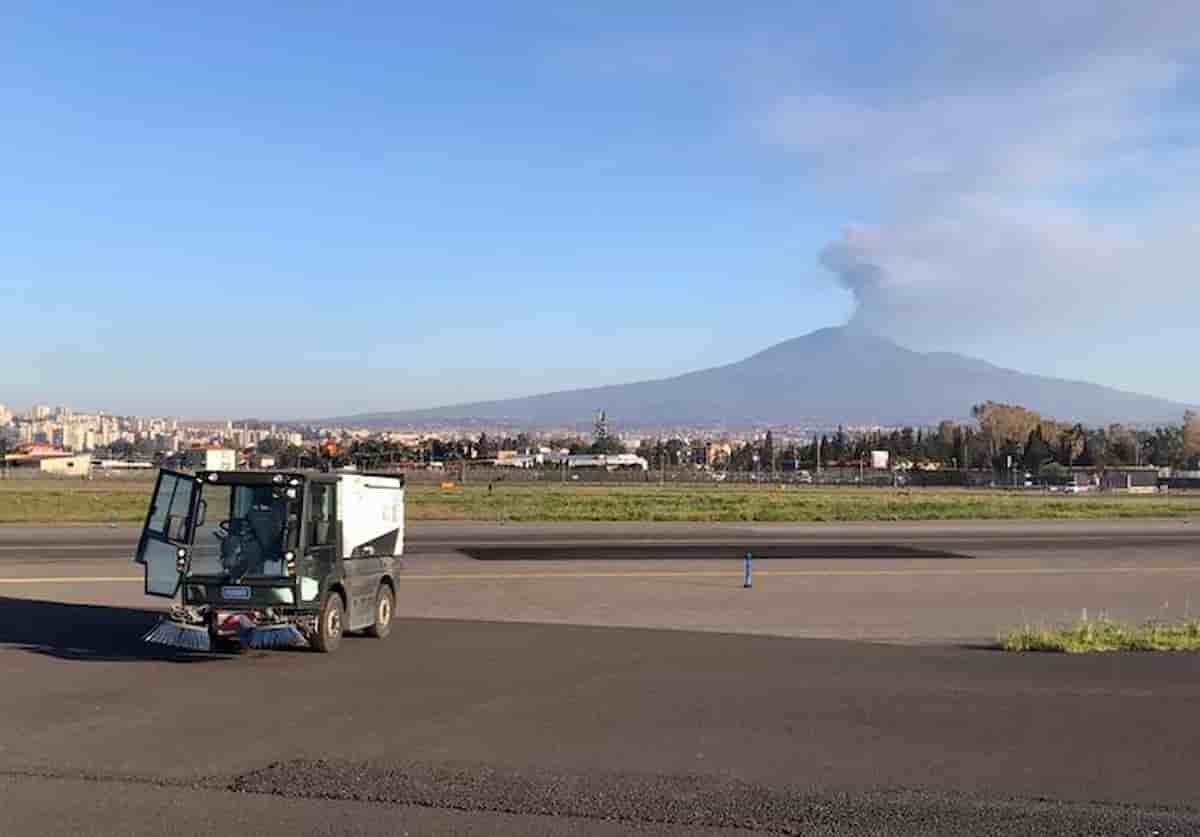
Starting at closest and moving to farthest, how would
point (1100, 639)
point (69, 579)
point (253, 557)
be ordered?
point (253, 557) < point (1100, 639) < point (69, 579)

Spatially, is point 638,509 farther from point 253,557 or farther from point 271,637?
point 271,637

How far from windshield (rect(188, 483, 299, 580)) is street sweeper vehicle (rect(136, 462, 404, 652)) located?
0.01 metres

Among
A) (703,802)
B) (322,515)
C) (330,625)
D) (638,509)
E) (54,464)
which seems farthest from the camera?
(54,464)

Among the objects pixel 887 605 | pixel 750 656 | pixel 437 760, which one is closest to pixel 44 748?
pixel 437 760

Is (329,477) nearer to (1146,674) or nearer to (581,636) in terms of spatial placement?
(581,636)

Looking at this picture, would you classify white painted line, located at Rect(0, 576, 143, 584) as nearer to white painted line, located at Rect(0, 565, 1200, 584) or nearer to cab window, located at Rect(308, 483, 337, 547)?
white painted line, located at Rect(0, 565, 1200, 584)

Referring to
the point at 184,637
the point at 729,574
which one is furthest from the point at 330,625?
the point at 729,574

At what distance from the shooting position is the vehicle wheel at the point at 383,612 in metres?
15.2

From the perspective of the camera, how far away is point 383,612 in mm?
15430

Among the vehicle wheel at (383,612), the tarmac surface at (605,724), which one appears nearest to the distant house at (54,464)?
the tarmac surface at (605,724)

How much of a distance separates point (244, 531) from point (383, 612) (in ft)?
7.84

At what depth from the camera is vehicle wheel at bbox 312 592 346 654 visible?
13508 millimetres

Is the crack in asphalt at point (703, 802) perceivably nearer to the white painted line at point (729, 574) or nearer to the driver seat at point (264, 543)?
the driver seat at point (264, 543)

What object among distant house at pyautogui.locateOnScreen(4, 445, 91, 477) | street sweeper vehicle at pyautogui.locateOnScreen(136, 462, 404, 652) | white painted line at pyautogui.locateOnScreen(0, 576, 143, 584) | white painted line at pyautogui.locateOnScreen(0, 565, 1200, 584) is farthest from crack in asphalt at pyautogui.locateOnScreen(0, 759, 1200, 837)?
distant house at pyautogui.locateOnScreen(4, 445, 91, 477)
